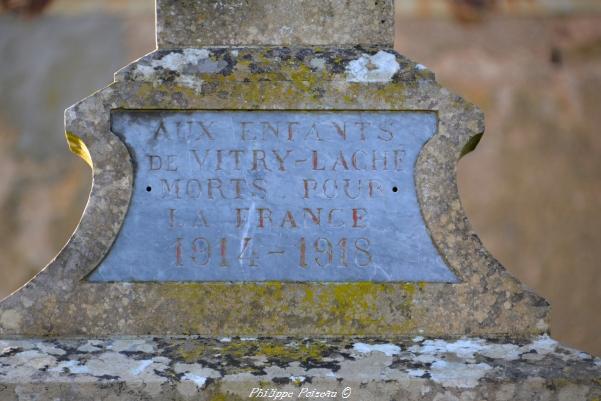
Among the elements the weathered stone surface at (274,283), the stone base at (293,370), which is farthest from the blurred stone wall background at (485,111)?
the stone base at (293,370)

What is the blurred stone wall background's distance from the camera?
8.71 metres

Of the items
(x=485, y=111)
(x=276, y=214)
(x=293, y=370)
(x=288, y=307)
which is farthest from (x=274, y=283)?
(x=485, y=111)

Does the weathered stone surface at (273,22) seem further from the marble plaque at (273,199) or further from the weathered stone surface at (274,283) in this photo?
the marble plaque at (273,199)

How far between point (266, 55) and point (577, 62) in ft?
19.7

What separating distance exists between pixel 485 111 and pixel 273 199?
18.6 feet

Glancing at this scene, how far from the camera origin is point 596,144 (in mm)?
8930

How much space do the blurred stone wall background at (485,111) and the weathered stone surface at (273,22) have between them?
5189mm

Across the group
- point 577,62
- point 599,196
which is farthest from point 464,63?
point 599,196

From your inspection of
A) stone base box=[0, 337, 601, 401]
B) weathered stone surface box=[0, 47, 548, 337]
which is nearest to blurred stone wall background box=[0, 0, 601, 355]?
weathered stone surface box=[0, 47, 548, 337]

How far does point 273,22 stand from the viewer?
3578mm

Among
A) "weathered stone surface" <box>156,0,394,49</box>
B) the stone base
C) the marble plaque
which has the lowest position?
the stone base

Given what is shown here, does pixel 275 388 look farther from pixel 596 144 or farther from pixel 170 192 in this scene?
pixel 596 144

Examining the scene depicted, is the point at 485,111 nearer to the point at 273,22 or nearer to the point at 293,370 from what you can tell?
the point at 273,22

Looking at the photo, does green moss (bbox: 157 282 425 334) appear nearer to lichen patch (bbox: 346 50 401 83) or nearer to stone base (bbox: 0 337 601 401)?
stone base (bbox: 0 337 601 401)
